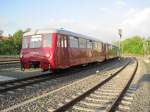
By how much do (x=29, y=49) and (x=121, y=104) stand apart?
35.6 ft

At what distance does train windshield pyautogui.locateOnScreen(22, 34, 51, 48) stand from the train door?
67cm

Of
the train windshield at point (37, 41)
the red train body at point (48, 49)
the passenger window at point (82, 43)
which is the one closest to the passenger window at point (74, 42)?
the red train body at point (48, 49)

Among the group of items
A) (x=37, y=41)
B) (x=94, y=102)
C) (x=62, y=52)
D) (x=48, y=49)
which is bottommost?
(x=94, y=102)

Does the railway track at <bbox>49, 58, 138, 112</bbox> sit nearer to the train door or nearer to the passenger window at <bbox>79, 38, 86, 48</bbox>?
the train door

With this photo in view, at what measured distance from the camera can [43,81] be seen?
1574cm

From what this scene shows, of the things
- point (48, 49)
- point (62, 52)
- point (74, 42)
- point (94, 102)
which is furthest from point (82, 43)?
point (94, 102)

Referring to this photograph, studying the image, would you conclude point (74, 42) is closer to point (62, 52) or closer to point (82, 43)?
point (82, 43)

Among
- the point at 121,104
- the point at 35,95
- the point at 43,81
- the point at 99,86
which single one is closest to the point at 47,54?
the point at 43,81

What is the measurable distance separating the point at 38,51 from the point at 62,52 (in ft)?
5.00

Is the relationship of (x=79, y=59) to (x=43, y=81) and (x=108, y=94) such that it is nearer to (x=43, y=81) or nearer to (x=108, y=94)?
(x=43, y=81)

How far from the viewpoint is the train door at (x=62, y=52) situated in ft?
61.6

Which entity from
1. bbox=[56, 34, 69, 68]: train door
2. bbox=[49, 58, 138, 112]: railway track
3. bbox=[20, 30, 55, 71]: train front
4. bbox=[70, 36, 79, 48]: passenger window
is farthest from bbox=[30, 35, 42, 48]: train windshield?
bbox=[49, 58, 138, 112]: railway track

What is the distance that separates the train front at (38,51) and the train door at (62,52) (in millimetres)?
596

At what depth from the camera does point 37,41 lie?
1928 cm
